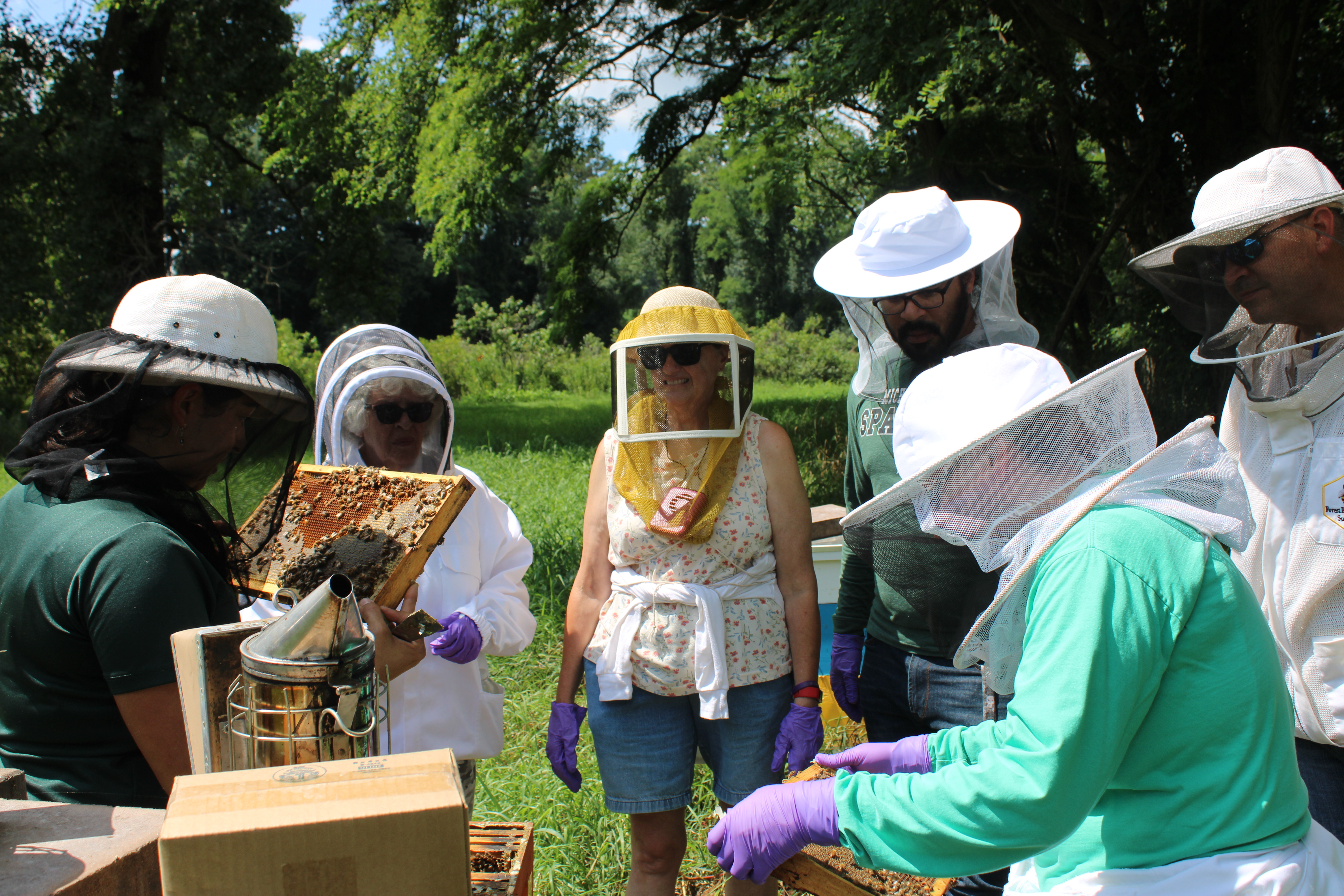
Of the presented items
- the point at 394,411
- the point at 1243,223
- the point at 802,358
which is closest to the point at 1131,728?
the point at 1243,223

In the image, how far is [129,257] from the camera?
13.4 m

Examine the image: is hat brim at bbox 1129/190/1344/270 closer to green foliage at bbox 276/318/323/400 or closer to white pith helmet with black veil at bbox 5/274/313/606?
white pith helmet with black veil at bbox 5/274/313/606

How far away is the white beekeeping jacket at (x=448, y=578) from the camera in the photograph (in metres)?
2.30

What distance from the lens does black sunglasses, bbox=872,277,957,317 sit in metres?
2.26

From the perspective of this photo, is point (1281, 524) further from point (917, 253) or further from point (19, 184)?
point (19, 184)

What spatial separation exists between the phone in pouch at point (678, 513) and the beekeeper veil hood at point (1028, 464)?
883 millimetres

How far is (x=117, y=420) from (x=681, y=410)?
1304 millimetres

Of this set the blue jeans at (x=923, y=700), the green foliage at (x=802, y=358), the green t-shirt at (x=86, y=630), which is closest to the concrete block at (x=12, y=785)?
the green t-shirt at (x=86, y=630)

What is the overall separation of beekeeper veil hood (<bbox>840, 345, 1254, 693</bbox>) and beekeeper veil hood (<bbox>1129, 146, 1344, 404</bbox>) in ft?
A: 2.22

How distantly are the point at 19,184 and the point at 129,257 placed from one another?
159 centimetres

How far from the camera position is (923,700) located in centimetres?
214

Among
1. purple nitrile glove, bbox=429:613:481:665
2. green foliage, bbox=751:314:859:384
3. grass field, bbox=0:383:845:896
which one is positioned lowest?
grass field, bbox=0:383:845:896

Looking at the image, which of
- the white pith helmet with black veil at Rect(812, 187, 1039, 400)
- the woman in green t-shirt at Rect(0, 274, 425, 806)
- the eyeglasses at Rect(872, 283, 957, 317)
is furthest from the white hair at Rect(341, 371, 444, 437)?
the eyeglasses at Rect(872, 283, 957, 317)

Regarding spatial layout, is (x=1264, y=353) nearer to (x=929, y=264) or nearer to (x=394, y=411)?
(x=929, y=264)
